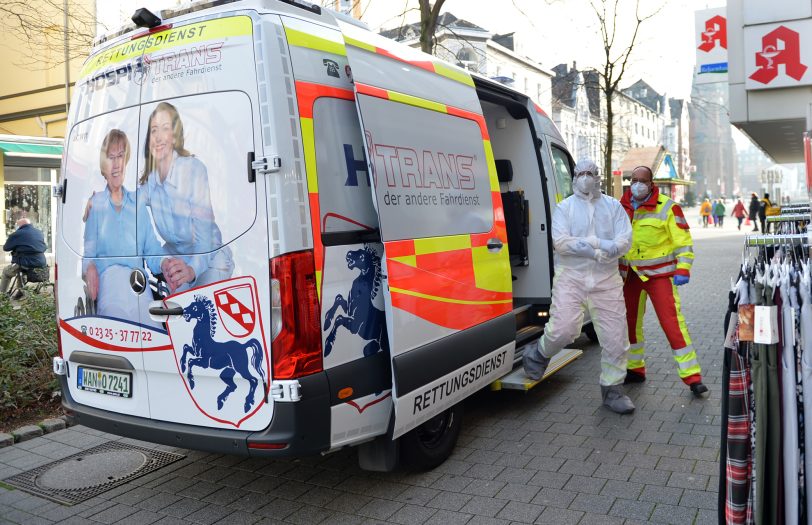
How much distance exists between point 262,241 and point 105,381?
139 centimetres

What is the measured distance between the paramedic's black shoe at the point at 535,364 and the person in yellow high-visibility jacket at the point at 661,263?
42.0 inches

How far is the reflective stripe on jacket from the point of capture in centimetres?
567

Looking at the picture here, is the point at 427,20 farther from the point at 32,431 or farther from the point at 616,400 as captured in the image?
the point at 32,431

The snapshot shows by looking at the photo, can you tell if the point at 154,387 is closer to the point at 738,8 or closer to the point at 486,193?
the point at 486,193

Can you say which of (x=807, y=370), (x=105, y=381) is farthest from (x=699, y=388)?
(x=105, y=381)

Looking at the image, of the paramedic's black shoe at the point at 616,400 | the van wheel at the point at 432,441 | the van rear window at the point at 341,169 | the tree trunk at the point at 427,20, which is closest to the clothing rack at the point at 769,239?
the van rear window at the point at 341,169

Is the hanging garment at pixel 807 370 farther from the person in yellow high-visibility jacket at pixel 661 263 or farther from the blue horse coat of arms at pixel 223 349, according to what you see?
the person in yellow high-visibility jacket at pixel 661 263

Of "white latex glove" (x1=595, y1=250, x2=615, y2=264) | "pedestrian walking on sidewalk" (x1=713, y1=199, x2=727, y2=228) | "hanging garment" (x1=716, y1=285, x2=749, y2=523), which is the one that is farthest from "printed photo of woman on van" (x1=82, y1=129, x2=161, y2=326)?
"pedestrian walking on sidewalk" (x1=713, y1=199, x2=727, y2=228)

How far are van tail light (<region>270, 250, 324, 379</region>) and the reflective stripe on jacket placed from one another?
11.5ft

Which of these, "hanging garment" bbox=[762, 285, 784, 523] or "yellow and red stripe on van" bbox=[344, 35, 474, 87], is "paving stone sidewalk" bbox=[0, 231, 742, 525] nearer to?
"hanging garment" bbox=[762, 285, 784, 523]

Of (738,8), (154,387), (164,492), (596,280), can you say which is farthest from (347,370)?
(738,8)

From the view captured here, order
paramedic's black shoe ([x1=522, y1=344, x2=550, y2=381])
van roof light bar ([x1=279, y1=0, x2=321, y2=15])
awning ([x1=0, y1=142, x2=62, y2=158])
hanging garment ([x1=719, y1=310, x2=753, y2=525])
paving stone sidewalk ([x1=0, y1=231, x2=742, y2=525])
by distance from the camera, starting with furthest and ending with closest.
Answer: awning ([x1=0, y1=142, x2=62, y2=158])
paramedic's black shoe ([x1=522, y1=344, x2=550, y2=381])
paving stone sidewalk ([x1=0, y1=231, x2=742, y2=525])
van roof light bar ([x1=279, y1=0, x2=321, y2=15])
hanging garment ([x1=719, y1=310, x2=753, y2=525])

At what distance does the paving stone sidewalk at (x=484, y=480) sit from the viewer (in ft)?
12.1

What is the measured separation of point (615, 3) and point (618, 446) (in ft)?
41.7
